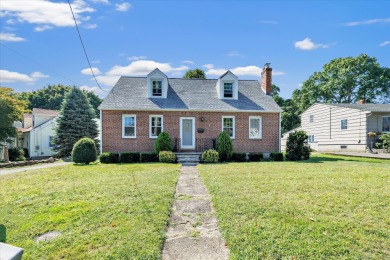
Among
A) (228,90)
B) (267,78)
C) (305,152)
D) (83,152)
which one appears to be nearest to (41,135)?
(83,152)

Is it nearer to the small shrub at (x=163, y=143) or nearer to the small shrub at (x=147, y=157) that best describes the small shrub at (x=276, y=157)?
the small shrub at (x=163, y=143)

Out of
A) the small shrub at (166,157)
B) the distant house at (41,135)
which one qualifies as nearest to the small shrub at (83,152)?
the small shrub at (166,157)

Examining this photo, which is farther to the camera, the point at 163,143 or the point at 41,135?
the point at 41,135

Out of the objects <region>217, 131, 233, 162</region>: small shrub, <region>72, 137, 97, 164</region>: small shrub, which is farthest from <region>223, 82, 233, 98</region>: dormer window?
<region>72, 137, 97, 164</region>: small shrub

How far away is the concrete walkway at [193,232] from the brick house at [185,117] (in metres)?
10.6

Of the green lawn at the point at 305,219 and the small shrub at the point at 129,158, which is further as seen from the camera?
the small shrub at the point at 129,158

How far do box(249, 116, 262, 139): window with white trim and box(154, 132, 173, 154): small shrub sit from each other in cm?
560

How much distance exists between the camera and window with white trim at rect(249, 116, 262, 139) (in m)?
17.6

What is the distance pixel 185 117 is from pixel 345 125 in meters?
16.6

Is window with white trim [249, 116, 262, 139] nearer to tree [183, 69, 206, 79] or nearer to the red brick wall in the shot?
the red brick wall

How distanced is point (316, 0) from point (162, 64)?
10718mm

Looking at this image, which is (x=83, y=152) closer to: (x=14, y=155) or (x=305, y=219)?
(x=305, y=219)

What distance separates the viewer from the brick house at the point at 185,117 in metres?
16.6

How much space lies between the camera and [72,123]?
23312 millimetres
